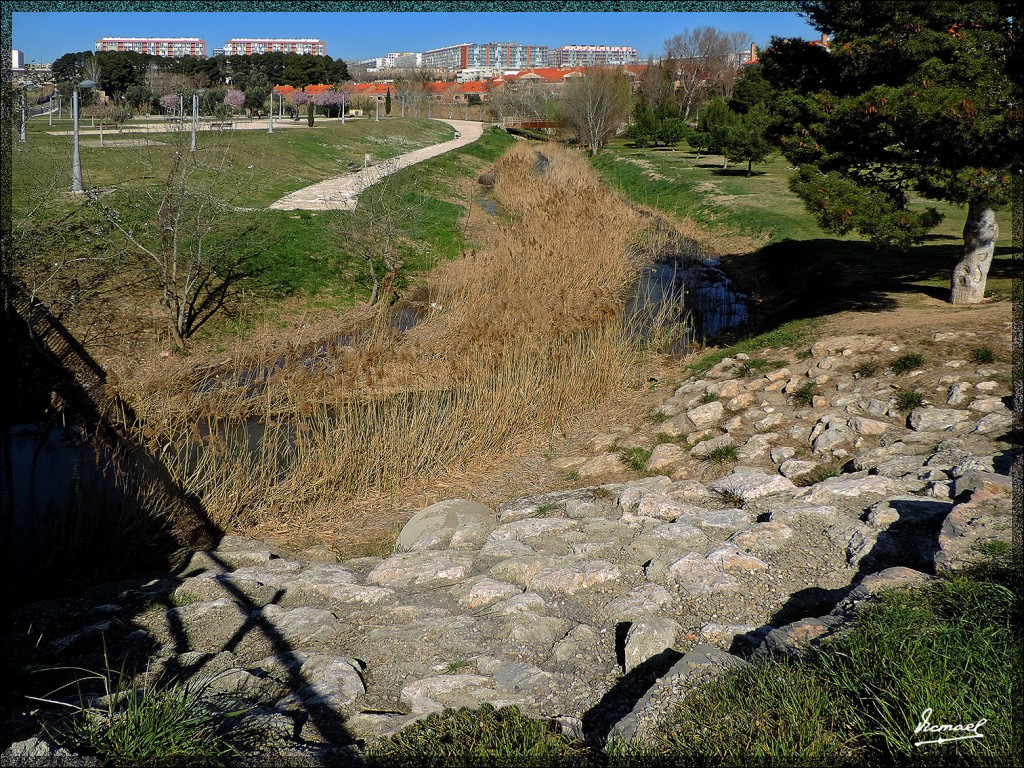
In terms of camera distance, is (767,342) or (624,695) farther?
(767,342)

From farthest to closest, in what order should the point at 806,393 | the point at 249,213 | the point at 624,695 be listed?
the point at 249,213, the point at 806,393, the point at 624,695

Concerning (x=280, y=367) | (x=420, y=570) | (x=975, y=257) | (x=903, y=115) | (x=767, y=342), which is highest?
(x=903, y=115)

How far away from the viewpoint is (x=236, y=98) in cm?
3462

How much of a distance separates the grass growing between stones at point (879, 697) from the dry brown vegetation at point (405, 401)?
4679 millimetres

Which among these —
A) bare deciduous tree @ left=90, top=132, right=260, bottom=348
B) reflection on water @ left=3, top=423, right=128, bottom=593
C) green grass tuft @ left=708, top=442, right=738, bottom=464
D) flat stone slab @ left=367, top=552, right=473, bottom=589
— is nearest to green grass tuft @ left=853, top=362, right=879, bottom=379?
green grass tuft @ left=708, top=442, right=738, bottom=464

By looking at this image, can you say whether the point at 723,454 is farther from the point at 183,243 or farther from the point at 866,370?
the point at 183,243

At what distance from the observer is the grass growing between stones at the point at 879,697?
280cm

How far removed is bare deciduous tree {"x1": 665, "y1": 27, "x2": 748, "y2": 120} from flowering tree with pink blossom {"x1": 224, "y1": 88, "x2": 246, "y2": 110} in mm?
20344

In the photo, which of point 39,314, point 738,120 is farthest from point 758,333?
point 738,120

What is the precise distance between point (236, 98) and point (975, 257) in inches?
1217

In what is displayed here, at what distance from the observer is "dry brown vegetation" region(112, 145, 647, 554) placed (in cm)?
804

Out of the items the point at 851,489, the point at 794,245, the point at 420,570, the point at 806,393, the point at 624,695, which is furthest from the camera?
the point at 794,245

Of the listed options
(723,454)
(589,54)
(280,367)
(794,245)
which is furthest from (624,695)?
(589,54)

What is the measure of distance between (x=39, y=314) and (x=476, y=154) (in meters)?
26.0
